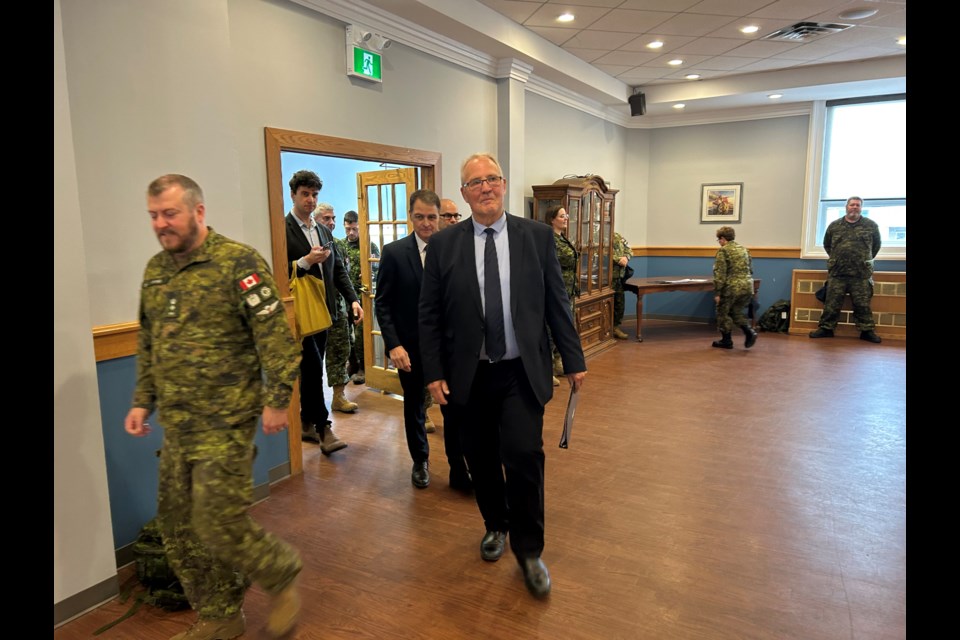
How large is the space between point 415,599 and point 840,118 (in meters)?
8.70

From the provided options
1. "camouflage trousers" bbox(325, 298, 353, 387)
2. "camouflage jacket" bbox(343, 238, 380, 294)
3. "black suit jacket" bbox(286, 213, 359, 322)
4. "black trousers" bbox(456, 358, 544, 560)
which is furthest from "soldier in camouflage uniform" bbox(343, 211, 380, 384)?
"black trousers" bbox(456, 358, 544, 560)

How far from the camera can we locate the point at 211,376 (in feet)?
6.04

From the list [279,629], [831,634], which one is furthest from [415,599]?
[831,634]

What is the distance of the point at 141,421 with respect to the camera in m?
1.94

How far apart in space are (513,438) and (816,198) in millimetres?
7904

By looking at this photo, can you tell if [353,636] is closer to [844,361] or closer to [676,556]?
[676,556]

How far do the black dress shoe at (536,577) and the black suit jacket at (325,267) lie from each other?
7.11 ft

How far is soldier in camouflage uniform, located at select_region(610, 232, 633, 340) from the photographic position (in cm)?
772

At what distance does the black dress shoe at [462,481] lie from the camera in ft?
10.6

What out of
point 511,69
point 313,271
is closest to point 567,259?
point 511,69

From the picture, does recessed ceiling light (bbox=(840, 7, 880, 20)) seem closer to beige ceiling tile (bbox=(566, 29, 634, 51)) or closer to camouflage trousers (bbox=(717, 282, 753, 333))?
beige ceiling tile (bbox=(566, 29, 634, 51))

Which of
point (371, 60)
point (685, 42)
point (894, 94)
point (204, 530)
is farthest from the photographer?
point (894, 94)

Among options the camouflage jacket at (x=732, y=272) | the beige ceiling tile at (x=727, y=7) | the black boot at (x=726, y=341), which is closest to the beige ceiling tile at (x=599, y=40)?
the beige ceiling tile at (x=727, y=7)

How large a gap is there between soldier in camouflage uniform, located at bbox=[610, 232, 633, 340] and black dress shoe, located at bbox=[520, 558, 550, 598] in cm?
573
